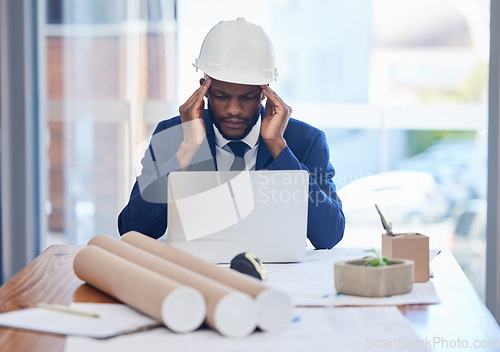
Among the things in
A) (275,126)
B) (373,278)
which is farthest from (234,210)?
(275,126)

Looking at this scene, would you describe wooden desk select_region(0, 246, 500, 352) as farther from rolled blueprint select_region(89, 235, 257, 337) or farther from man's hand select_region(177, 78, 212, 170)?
man's hand select_region(177, 78, 212, 170)

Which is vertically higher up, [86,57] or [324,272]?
[86,57]

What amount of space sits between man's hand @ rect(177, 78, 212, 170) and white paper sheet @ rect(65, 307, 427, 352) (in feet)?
3.15

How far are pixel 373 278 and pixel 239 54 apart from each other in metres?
1.03

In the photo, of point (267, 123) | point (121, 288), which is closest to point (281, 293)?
point (121, 288)

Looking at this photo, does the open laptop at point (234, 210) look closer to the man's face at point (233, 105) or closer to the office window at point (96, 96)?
the man's face at point (233, 105)

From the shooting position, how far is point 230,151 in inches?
82.9

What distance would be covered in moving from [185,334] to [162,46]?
270 cm

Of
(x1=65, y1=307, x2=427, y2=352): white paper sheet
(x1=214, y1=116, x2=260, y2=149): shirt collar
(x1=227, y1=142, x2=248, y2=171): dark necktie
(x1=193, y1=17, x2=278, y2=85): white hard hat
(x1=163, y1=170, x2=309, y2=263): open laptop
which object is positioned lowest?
(x1=65, y1=307, x2=427, y2=352): white paper sheet

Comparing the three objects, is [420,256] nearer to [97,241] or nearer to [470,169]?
[97,241]

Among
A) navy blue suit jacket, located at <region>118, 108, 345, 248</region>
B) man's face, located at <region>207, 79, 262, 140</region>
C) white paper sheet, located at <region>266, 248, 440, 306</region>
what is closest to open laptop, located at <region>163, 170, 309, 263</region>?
white paper sheet, located at <region>266, 248, 440, 306</region>

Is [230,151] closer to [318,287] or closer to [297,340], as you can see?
[318,287]

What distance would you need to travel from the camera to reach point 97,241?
1.30m

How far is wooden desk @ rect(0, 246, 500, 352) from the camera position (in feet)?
3.06
